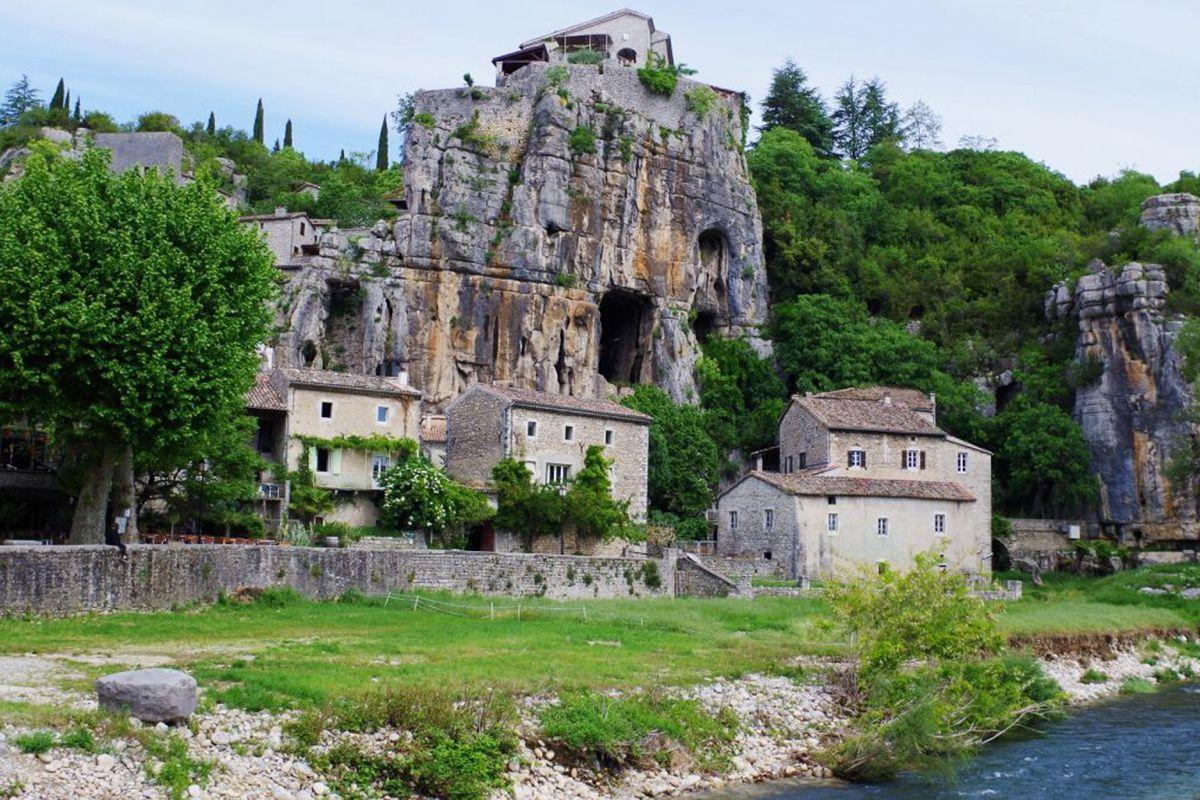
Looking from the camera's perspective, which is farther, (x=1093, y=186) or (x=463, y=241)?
(x=1093, y=186)

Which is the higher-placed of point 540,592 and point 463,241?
point 463,241

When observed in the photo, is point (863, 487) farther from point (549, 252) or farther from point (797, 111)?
point (797, 111)

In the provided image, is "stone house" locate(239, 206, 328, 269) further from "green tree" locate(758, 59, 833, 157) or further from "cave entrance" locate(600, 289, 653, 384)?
"green tree" locate(758, 59, 833, 157)

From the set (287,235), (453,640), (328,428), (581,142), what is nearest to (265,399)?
(328,428)

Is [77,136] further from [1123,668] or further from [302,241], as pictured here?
[1123,668]

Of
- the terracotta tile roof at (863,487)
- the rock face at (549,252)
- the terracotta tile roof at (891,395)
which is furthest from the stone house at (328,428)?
the terracotta tile roof at (891,395)

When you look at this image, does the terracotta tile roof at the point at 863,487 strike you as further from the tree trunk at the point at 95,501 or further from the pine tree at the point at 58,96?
the pine tree at the point at 58,96

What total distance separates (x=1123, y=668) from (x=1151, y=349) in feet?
113

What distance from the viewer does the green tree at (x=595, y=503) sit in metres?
56.9

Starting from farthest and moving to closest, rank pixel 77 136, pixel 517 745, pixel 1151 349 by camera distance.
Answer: pixel 77 136 < pixel 1151 349 < pixel 517 745

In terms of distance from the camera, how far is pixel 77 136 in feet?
344

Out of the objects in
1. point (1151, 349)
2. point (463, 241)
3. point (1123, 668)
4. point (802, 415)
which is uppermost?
point (463, 241)

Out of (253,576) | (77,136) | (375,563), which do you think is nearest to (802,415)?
(375,563)

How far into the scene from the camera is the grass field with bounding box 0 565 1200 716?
2803cm
